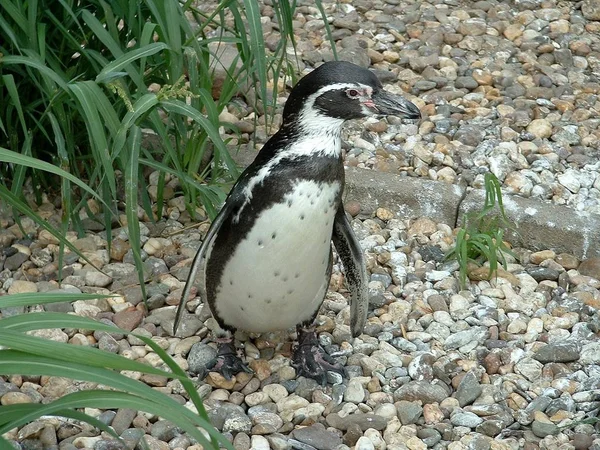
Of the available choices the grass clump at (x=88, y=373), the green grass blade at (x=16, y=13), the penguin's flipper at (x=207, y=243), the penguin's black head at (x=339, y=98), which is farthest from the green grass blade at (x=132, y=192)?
the grass clump at (x=88, y=373)

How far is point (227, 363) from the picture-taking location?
→ 3.23 m

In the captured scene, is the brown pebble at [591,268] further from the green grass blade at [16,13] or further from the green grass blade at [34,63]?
the green grass blade at [16,13]

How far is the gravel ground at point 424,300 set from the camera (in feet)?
9.86

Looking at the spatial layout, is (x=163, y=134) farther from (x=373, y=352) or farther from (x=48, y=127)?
(x=373, y=352)

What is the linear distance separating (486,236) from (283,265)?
96cm

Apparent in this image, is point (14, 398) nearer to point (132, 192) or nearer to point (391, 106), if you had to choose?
point (132, 192)

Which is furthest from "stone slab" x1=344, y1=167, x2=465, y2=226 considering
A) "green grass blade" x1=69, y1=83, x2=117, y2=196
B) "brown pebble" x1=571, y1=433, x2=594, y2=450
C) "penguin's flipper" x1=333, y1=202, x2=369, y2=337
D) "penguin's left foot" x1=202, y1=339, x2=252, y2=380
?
"green grass blade" x1=69, y1=83, x2=117, y2=196

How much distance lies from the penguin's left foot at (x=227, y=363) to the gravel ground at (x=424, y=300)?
0.03m

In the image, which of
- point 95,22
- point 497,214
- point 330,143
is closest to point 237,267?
point 330,143

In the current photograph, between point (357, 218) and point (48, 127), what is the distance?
3.97ft

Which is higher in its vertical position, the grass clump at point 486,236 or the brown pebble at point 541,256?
the grass clump at point 486,236

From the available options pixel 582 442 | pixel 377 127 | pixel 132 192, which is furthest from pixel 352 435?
pixel 377 127

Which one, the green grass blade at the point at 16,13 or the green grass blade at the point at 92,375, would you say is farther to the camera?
the green grass blade at the point at 16,13

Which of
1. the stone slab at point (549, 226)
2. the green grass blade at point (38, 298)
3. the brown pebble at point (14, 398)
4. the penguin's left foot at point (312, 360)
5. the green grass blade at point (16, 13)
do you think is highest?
the green grass blade at point (16, 13)
